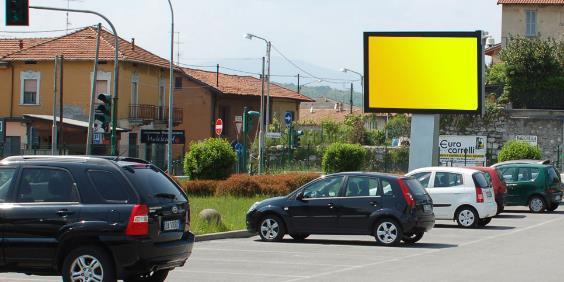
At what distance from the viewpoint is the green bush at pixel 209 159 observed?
3788 centimetres

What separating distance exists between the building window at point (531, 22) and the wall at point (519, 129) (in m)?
17.9

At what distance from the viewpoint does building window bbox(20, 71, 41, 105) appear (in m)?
63.1

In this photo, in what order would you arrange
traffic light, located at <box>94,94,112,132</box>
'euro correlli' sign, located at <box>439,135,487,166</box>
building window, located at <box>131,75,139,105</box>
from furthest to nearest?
building window, located at <box>131,75,139,105</box>
'euro correlli' sign, located at <box>439,135,487,166</box>
traffic light, located at <box>94,94,112,132</box>

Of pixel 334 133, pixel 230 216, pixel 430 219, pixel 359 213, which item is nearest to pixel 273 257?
pixel 359 213

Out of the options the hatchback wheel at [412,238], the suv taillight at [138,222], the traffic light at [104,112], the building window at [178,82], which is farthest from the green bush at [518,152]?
the suv taillight at [138,222]

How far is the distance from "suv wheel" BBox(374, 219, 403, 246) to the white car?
5.74 m

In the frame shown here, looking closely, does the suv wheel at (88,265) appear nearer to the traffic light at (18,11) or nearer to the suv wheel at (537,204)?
the traffic light at (18,11)

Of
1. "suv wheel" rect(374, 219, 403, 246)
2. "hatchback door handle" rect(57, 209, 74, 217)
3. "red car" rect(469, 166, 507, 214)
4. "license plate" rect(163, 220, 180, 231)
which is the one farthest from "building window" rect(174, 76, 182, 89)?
"hatchback door handle" rect(57, 209, 74, 217)

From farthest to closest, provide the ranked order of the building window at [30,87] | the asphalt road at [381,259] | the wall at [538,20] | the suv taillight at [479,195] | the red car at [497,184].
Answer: the wall at [538,20] → the building window at [30,87] → the red car at [497,184] → the suv taillight at [479,195] → the asphalt road at [381,259]

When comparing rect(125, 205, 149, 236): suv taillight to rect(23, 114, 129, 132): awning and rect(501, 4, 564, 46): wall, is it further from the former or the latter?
rect(501, 4, 564, 46): wall

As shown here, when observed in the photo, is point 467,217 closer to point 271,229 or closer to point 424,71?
point 271,229

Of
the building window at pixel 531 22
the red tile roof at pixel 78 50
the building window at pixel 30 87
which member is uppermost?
the building window at pixel 531 22

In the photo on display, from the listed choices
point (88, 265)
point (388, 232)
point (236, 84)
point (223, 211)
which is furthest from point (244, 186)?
point (236, 84)

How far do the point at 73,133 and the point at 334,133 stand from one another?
20.1 meters
